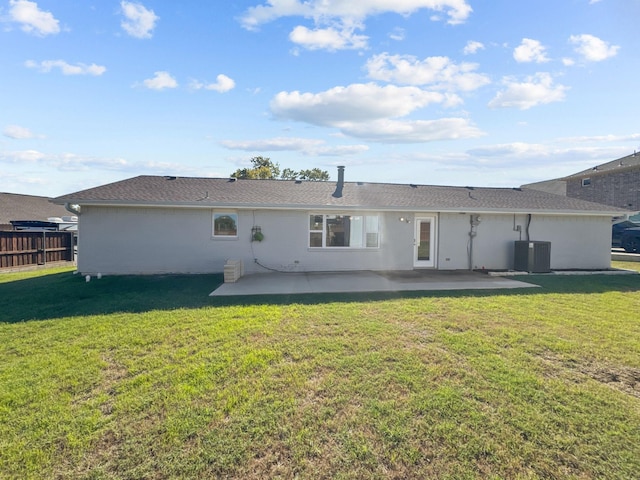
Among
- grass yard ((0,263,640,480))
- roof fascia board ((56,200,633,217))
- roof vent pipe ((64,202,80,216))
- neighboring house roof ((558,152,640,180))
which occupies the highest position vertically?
neighboring house roof ((558,152,640,180))

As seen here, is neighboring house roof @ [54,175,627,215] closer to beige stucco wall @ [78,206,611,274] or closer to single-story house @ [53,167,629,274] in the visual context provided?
single-story house @ [53,167,629,274]

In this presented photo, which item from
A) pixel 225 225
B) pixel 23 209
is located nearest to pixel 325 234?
pixel 225 225

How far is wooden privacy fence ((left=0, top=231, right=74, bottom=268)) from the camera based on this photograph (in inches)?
503

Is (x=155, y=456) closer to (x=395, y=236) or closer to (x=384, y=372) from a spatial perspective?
(x=384, y=372)

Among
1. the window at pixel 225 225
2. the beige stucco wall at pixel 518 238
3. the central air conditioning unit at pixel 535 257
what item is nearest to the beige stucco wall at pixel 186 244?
the window at pixel 225 225

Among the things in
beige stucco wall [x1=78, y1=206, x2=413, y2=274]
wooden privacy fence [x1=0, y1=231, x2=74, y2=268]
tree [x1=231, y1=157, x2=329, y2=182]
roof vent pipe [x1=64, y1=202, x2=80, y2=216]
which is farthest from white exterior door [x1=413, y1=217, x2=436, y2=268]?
tree [x1=231, y1=157, x2=329, y2=182]

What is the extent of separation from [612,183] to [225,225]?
31177mm

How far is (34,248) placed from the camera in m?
13.8

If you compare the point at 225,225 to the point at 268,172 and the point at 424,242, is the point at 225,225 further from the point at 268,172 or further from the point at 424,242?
the point at 268,172

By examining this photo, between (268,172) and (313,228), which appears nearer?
(313,228)

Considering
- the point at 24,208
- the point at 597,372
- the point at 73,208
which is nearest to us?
the point at 597,372

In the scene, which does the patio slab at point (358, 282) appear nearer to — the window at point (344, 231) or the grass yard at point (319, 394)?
the window at point (344, 231)

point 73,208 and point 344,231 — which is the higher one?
point 73,208

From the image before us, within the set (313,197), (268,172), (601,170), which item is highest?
(268,172)
